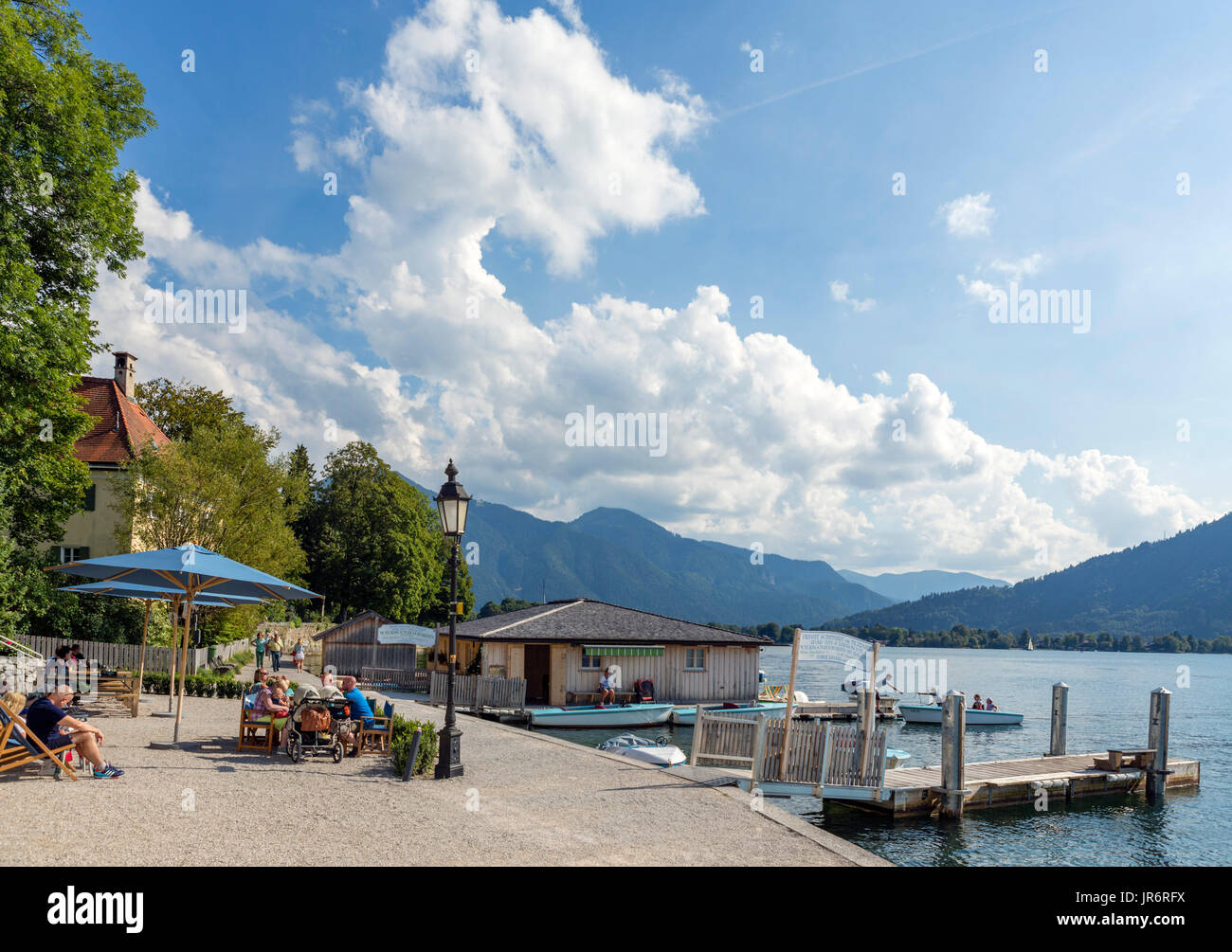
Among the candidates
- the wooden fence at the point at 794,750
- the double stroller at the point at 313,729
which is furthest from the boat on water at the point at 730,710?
the double stroller at the point at 313,729

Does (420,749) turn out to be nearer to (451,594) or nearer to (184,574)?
(451,594)

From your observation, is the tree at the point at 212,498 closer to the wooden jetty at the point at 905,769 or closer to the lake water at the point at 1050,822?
the lake water at the point at 1050,822

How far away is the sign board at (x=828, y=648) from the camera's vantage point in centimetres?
1452

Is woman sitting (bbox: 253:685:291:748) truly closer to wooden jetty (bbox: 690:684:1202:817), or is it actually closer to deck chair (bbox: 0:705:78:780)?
deck chair (bbox: 0:705:78:780)

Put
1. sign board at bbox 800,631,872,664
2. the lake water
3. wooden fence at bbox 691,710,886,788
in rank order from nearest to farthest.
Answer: wooden fence at bbox 691,710,886,788, sign board at bbox 800,631,872,664, the lake water

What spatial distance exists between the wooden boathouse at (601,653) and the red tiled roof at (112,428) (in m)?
15.4

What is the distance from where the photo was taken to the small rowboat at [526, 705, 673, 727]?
29516 mm

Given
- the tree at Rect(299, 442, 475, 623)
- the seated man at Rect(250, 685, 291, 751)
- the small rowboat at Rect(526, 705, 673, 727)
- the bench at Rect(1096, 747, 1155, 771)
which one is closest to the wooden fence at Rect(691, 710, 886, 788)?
the seated man at Rect(250, 685, 291, 751)

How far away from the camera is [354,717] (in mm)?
13617

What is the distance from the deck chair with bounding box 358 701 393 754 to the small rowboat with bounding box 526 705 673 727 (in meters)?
15.5

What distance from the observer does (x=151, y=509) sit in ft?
99.6
